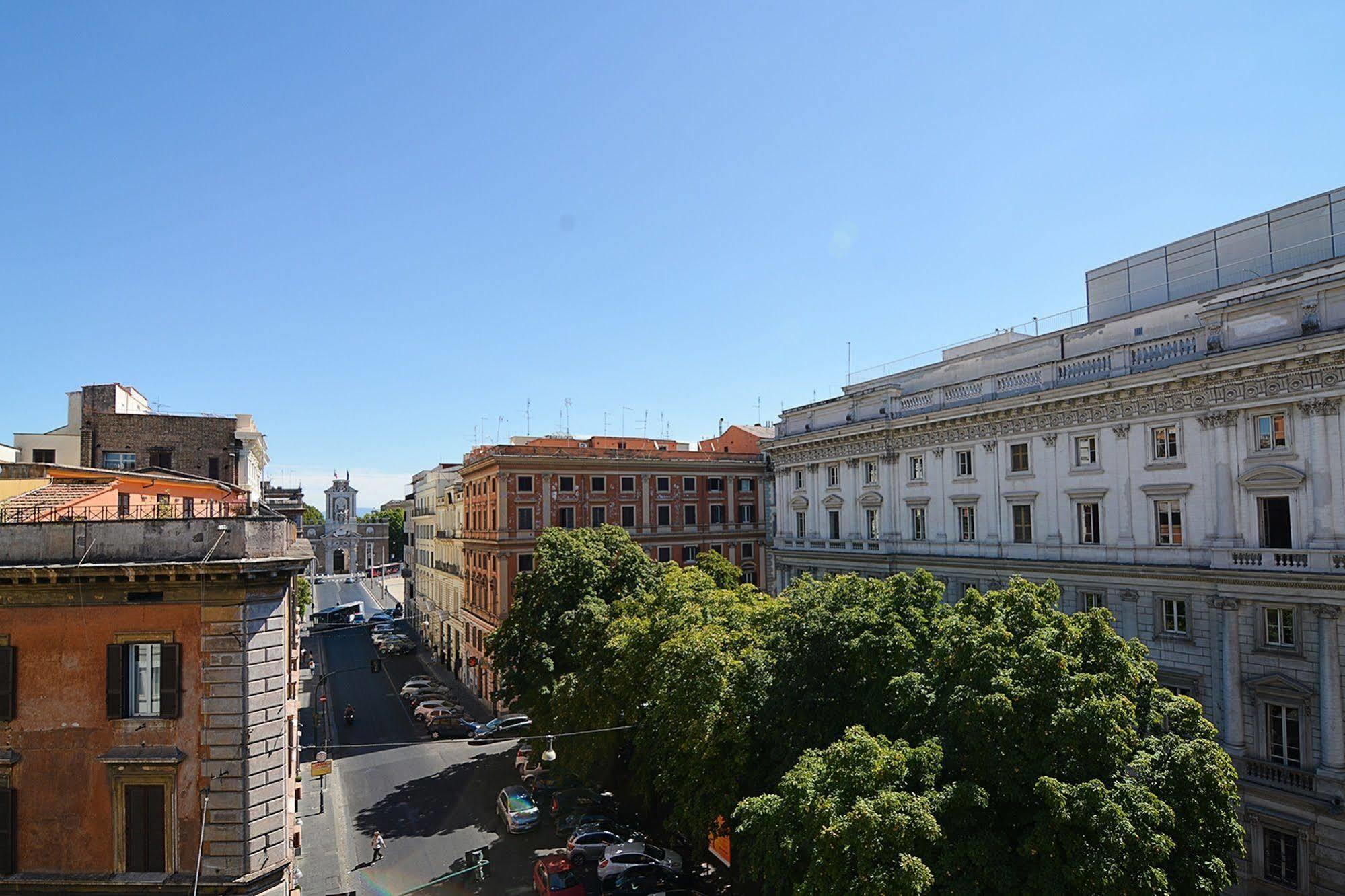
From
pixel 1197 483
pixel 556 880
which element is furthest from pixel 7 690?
pixel 1197 483

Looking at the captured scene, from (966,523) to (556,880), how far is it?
930 inches

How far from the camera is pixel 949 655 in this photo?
16750 millimetres

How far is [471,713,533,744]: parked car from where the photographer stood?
4188cm

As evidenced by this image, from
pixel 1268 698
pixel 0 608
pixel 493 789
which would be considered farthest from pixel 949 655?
pixel 493 789

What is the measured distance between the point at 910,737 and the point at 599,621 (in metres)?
16.7

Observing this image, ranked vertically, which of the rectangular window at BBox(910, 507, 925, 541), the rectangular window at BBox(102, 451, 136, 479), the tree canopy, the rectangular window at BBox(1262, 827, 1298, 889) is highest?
the rectangular window at BBox(102, 451, 136, 479)

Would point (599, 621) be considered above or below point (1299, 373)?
below

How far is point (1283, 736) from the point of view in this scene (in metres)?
23.8

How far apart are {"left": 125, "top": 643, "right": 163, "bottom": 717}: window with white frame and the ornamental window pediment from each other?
32164mm

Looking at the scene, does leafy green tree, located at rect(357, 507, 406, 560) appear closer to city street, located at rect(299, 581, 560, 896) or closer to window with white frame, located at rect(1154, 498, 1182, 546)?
city street, located at rect(299, 581, 560, 896)

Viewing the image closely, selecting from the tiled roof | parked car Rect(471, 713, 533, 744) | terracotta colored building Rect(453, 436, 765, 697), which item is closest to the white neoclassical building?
terracotta colored building Rect(453, 436, 765, 697)

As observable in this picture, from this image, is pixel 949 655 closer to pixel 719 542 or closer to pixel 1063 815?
pixel 1063 815

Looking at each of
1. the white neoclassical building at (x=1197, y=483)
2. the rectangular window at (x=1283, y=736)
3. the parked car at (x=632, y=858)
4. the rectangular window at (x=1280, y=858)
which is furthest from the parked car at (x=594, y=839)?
the rectangular window at (x=1283, y=736)

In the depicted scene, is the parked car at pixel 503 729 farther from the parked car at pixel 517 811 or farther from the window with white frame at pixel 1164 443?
the window with white frame at pixel 1164 443
